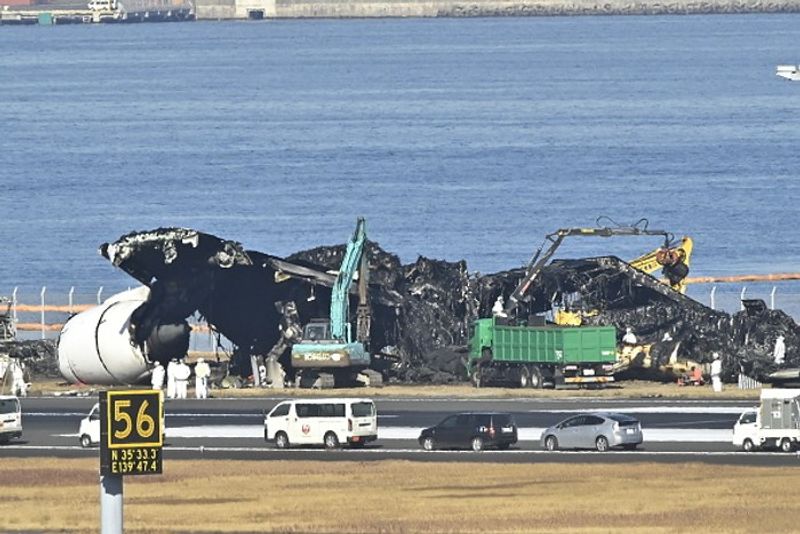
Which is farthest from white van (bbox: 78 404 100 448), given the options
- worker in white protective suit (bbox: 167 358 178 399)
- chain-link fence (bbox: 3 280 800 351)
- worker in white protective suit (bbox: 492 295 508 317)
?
chain-link fence (bbox: 3 280 800 351)

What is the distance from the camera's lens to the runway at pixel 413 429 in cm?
6706

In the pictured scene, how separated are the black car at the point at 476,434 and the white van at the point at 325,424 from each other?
6.40 ft

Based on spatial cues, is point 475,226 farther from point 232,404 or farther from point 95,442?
point 95,442

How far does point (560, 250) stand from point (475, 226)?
16.0 meters

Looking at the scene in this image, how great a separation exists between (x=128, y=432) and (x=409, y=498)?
21.6m

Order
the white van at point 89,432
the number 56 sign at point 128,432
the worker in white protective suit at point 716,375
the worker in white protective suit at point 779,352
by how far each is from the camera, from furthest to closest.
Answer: the worker in white protective suit at point 779,352
the worker in white protective suit at point 716,375
the white van at point 89,432
the number 56 sign at point 128,432

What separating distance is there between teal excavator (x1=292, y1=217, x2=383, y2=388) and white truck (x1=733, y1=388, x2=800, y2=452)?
2565cm

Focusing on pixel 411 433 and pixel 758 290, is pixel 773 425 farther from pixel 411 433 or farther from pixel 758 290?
pixel 758 290

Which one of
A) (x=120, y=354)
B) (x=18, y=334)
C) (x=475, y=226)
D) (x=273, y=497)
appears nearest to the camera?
(x=273, y=497)

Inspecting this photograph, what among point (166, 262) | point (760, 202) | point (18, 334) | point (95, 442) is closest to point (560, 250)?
point (760, 202)

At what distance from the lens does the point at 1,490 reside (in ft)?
199

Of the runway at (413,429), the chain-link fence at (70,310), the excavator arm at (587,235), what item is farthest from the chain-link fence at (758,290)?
the runway at (413,429)

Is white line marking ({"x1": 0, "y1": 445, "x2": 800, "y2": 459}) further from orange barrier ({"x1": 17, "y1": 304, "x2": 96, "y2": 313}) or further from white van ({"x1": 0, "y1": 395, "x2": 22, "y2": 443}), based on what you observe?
orange barrier ({"x1": 17, "y1": 304, "x2": 96, "y2": 313})

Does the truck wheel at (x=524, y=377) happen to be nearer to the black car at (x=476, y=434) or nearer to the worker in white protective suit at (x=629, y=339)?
the worker in white protective suit at (x=629, y=339)
